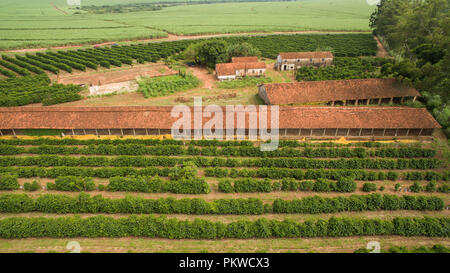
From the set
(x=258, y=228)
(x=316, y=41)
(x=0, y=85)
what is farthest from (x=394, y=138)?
(x=0, y=85)

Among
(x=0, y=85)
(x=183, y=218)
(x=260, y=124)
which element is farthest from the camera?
(x=0, y=85)

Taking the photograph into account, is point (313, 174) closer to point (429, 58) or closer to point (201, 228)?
point (201, 228)

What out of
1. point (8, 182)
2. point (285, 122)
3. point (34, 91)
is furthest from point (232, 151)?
point (34, 91)

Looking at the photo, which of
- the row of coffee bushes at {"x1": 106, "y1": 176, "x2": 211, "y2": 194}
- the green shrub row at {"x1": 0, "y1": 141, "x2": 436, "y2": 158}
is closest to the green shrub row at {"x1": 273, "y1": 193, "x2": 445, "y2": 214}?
the green shrub row at {"x1": 0, "y1": 141, "x2": 436, "y2": 158}

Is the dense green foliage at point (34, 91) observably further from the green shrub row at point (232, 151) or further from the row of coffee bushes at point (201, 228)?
the row of coffee bushes at point (201, 228)

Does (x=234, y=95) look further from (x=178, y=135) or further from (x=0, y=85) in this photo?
(x=0, y=85)
